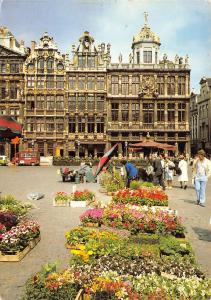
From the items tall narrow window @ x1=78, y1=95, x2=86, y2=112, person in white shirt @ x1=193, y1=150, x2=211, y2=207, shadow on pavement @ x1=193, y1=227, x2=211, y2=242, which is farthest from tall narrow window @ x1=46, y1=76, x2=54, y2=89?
shadow on pavement @ x1=193, y1=227, x2=211, y2=242

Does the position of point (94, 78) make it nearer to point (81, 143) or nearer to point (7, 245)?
point (81, 143)

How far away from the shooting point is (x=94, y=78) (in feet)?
182

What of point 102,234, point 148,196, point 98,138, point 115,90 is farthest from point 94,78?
point 102,234

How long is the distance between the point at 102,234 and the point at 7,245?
75.1 inches

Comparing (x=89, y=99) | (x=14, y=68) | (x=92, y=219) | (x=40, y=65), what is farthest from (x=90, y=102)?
(x=92, y=219)

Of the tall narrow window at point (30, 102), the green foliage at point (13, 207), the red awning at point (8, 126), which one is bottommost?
the green foliage at point (13, 207)

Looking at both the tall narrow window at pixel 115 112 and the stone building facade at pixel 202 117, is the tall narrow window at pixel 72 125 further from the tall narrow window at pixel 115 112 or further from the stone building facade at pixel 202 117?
the stone building facade at pixel 202 117

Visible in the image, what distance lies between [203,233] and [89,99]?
46448 mm

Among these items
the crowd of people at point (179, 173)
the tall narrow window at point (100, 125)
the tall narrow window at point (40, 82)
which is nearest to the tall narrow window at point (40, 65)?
the tall narrow window at point (40, 82)

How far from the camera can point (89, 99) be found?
5562cm

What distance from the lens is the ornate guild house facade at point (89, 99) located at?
181 feet

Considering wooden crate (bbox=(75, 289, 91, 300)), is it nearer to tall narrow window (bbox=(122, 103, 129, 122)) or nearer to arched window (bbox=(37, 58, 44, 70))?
tall narrow window (bbox=(122, 103, 129, 122))

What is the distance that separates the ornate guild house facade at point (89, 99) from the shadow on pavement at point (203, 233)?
4426 cm

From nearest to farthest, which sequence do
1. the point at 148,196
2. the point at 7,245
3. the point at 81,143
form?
1. the point at 7,245
2. the point at 148,196
3. the point at 81,143
